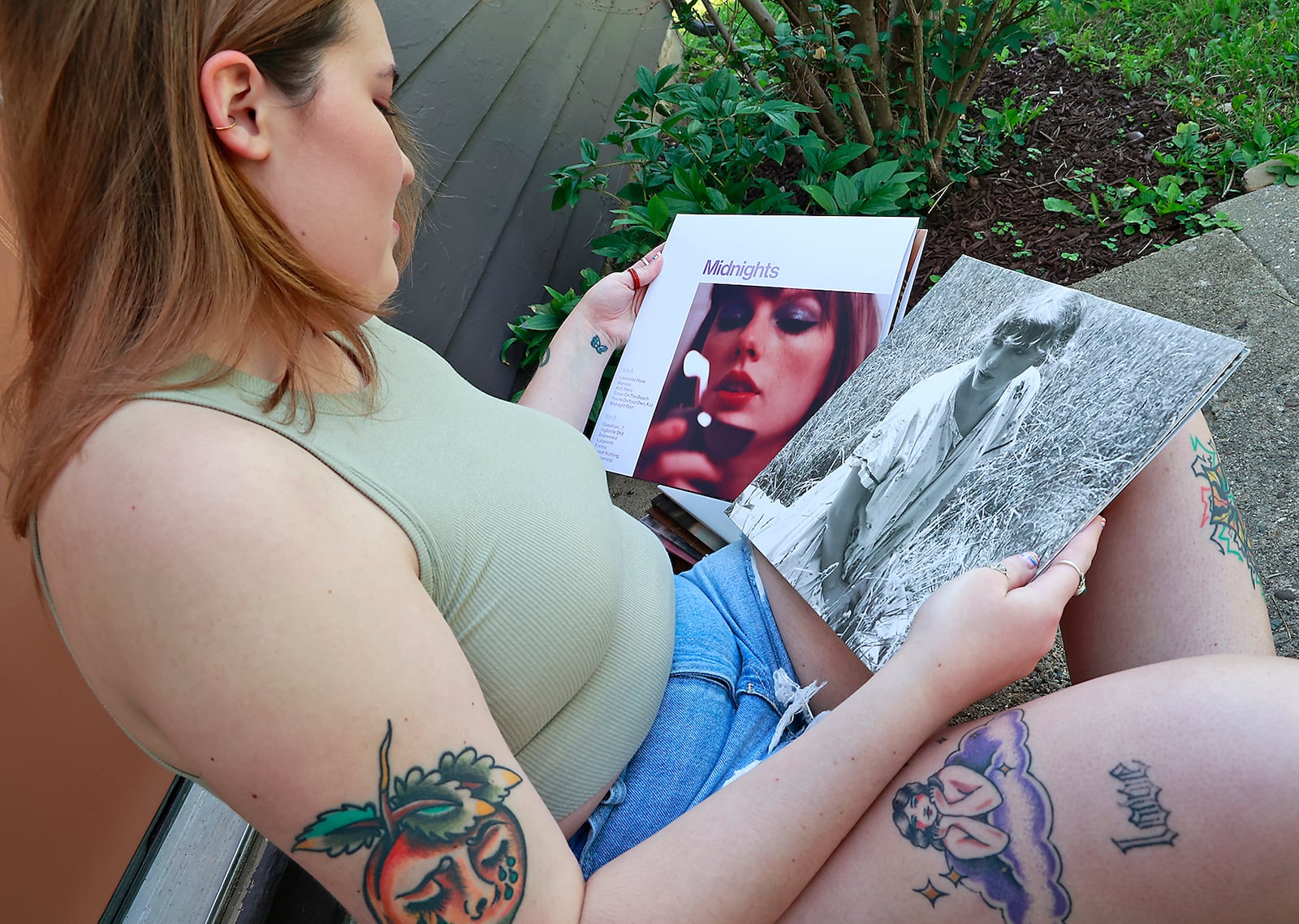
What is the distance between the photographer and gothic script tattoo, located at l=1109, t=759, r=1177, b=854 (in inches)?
29.5

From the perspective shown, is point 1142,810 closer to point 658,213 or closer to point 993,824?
point 993,824

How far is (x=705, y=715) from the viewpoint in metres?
1.13

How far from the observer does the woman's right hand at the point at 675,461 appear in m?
1.48

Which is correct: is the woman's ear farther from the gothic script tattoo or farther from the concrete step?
the concrete step

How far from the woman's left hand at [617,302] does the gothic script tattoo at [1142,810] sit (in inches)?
46.8

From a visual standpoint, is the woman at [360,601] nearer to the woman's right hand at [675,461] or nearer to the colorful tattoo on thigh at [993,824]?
the colorful tattoo on thigh at [993,824]

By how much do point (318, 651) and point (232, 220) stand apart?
44cm

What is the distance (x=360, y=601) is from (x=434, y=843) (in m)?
0.22

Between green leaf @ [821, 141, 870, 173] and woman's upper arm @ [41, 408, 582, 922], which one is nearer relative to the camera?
woman's upper arm @ [41, 408, 582, 922]

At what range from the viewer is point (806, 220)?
1521mm

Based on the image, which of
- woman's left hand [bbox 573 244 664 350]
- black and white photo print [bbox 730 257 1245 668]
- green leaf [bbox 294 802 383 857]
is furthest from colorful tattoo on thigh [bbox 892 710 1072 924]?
woman's left hand [bbox 573 244 664 350]

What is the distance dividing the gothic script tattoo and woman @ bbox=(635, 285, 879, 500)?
757 millimetres

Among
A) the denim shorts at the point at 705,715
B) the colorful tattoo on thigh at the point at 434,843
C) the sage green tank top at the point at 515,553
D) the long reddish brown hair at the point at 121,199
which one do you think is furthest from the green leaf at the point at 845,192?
the colorful tattoo on thigh at the point at 434,843

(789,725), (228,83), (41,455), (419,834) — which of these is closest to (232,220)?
(228,83)
